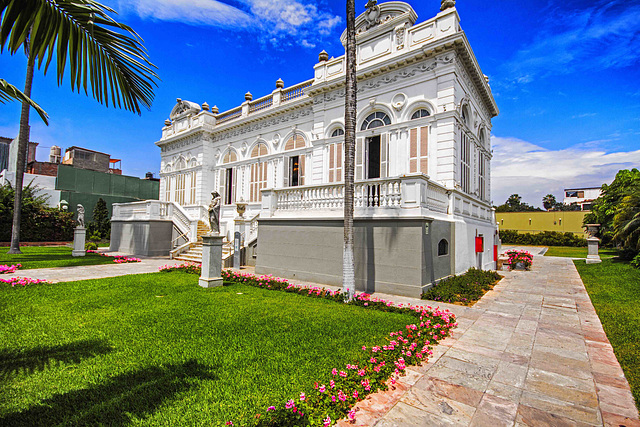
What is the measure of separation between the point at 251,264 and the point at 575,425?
11.4 m

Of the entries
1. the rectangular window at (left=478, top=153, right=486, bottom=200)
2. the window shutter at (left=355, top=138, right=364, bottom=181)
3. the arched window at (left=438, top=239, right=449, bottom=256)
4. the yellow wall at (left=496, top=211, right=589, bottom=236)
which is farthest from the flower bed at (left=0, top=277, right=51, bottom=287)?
the yellow wall at (left=496, top=211, right=589, bottom=236)

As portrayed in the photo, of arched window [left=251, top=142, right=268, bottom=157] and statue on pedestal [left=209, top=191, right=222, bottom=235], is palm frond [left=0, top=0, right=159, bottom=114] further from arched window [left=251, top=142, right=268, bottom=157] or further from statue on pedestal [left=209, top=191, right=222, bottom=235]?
arched window [left=251, top=142, right=268, bottom=157]

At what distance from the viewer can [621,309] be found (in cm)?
686

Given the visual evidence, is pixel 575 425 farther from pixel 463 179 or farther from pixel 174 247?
pixel 174 247

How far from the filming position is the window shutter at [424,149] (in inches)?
459

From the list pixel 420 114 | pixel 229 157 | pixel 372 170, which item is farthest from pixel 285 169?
pixel 420 114

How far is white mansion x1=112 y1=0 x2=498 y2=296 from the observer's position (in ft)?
27.9

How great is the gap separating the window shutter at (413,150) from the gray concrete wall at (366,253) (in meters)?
3.17

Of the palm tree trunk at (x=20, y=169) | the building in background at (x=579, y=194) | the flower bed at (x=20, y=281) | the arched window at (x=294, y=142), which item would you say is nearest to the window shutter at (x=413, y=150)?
the arched window at (x=294, y=142)

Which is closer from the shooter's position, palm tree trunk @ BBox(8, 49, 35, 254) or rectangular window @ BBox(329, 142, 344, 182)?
rectangular window @ BBox(329, 142, 344, 182)

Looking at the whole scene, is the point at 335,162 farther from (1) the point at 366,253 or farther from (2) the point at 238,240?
(1) the point at 366,253

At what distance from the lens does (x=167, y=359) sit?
3.85 metres

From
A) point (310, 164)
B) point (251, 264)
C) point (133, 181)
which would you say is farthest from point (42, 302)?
Result: point (133, 181)

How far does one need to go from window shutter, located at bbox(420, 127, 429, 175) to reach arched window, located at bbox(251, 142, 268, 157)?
928cm
